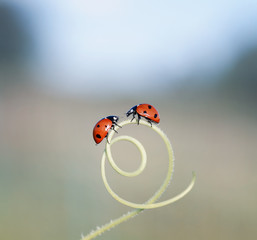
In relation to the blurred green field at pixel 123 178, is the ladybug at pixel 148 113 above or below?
below

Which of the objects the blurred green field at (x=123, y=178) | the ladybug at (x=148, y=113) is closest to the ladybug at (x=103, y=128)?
the ladybug at (x=148, y=113)

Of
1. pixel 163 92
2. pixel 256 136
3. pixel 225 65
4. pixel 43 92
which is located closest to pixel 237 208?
pixel 256 136

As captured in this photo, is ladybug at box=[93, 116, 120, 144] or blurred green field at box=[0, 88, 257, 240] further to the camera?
blurred green field at box=[0, 88, 257, 240]

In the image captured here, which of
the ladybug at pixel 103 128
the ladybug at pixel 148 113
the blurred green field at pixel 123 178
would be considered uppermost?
the blurred green field at pixel 123 178

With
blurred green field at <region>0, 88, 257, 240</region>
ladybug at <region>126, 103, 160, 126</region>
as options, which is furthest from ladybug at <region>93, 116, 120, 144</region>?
blurred green field at <region>0, 88, 257, 240</region>

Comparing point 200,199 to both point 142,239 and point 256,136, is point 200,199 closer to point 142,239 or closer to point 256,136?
point 142,239

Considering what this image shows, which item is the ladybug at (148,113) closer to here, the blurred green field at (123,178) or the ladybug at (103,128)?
the ladybug at (103,128)

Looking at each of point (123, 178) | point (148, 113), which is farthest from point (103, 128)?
point (123, 178)

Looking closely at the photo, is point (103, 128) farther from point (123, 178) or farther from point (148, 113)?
point (123, 178)

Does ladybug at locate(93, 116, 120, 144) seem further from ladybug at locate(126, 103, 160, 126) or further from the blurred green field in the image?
the blurred green field
